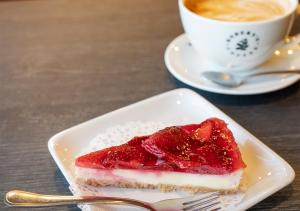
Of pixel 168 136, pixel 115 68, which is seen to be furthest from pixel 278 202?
pixel 115 68

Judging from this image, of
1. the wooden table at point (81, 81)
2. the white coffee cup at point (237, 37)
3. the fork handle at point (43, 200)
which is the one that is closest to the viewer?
the fork handle at point (43, 200)

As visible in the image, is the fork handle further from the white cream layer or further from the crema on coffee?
the crema on coffee

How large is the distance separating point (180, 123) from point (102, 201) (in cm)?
28

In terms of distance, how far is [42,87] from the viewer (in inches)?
40.3

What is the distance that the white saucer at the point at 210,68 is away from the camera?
956 mm

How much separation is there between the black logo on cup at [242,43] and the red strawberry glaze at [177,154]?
0.27m

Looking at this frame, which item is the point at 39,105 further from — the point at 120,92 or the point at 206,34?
the point at 206,34

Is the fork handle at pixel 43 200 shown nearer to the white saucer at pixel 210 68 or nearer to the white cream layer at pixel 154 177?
the white cream layer at pixel 154 177

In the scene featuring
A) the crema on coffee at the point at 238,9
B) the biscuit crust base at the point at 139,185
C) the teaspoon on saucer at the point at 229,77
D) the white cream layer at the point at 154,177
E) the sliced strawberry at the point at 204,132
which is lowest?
the biscuit crust base at the point at 139,185

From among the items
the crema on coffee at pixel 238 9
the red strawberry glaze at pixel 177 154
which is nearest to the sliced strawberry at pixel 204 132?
the red strawberry glaze at pixel 177 154

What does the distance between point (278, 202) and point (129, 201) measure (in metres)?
0.24

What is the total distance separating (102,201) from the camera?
26.2 inches

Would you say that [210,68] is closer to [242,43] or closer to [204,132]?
[242,43]

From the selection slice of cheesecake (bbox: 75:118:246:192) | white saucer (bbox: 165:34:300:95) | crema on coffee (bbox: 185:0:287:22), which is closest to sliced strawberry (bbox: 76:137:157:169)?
slice of cheesecake (bbox: 75:118:246:192)
